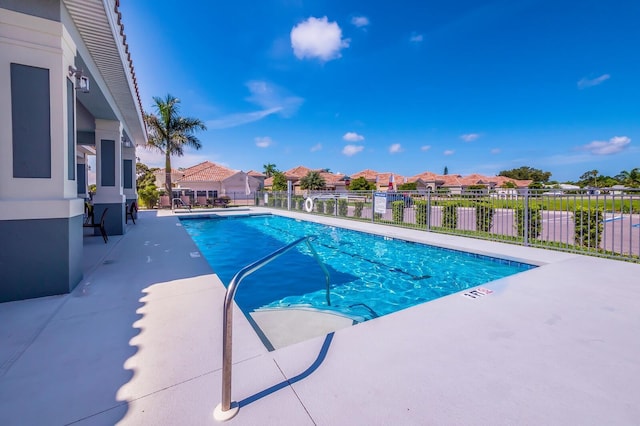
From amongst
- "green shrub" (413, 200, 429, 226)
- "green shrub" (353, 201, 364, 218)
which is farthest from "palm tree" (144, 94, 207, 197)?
"green shrub" (413, 200, 429, 226)

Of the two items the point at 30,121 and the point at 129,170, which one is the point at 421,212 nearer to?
the point at 30,121

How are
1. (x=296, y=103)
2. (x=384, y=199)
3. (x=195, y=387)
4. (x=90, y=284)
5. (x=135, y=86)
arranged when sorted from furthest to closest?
(x=296, y=103) → (x=384, y=199) → (x=135, y=86) → (x=90, y=284) → (x=195, y=387)

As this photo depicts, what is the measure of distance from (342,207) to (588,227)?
30.1 ft

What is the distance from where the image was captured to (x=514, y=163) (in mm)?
77375

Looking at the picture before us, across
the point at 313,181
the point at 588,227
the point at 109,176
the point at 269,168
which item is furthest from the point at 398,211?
the point at 269,168

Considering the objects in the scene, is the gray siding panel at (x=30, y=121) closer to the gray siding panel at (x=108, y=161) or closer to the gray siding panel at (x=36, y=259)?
the gray siding panel at (x=36, y=259)

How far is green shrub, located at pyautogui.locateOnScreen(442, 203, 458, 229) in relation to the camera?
30.0ft

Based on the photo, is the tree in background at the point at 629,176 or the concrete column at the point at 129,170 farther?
the tree in background at the point at 629,176

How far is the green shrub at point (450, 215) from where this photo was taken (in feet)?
30.0

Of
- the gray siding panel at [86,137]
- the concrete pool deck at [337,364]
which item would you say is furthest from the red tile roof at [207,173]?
the concrete pool deck at [337,364]

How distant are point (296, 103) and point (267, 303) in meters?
23.1

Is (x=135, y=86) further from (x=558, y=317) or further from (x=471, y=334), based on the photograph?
(x=558, y=317)

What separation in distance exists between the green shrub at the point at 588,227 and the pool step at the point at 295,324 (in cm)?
604

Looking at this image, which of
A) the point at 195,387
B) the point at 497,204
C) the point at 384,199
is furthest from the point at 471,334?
the point at 384,199
